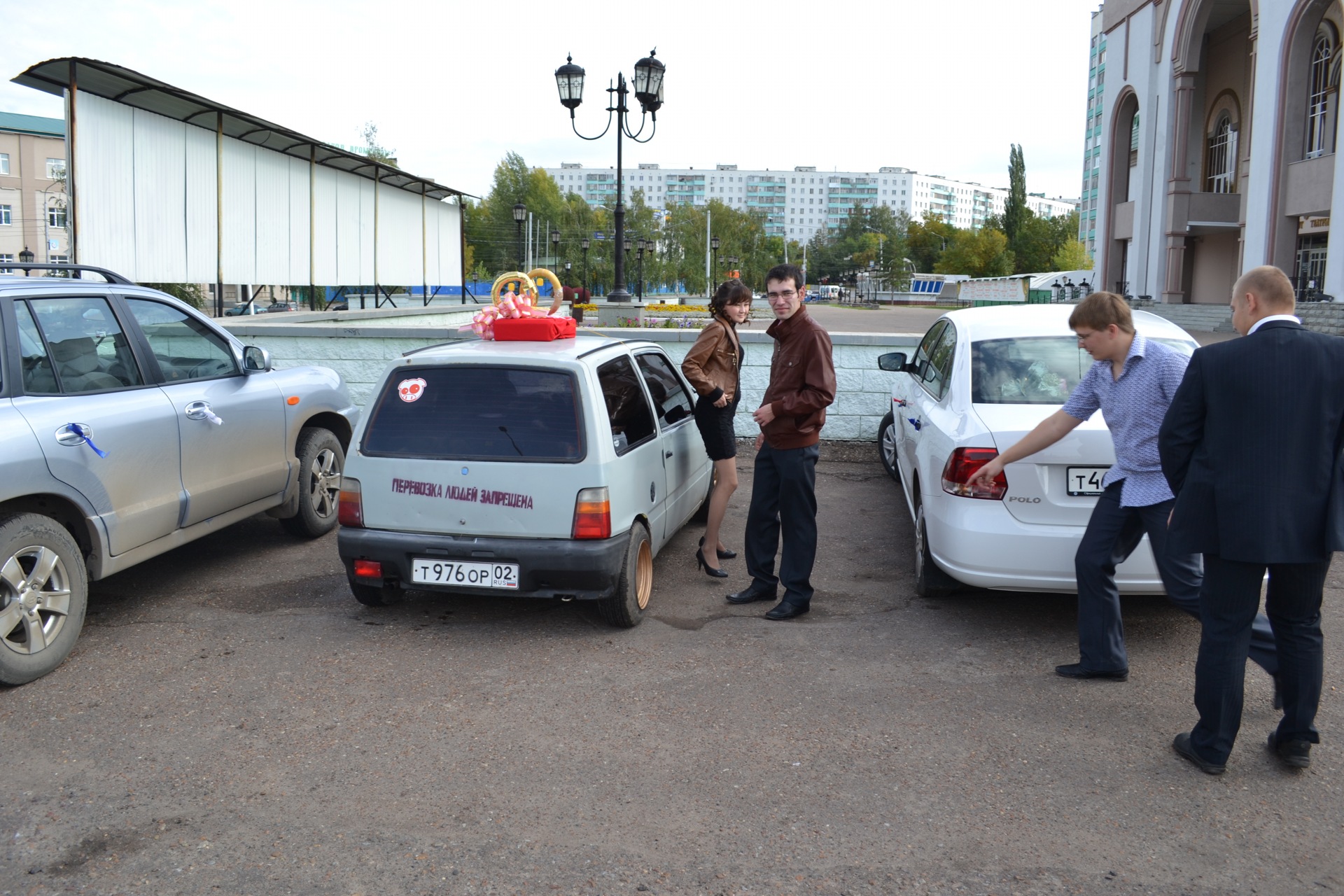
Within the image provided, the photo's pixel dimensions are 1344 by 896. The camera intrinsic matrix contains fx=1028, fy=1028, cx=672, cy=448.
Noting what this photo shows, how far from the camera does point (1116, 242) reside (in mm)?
51156

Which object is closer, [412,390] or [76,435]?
[76,435]

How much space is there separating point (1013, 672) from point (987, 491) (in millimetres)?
858

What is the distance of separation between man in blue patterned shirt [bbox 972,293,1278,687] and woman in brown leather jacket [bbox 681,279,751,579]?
6.32ft

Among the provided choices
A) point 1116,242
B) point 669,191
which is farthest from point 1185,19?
point 669,191

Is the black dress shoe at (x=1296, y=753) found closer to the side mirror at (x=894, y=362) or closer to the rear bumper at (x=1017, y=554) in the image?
the rear bumper at (x=1017, y=554)

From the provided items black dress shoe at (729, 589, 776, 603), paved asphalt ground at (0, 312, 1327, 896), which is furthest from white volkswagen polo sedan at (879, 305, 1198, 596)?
black dress shoe at (729, 589, 776, 603)

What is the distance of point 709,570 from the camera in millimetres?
6223

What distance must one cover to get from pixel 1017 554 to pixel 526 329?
9.17 ft

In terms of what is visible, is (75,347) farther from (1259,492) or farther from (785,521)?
(1259,492)

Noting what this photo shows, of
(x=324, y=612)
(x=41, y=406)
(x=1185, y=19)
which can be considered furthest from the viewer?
(x=1185, y=19)

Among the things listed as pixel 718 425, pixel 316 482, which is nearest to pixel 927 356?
pixel 718 425

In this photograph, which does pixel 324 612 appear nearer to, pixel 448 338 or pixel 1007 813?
pixel 1007 813

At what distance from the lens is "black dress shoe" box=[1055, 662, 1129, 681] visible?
4.48 meters

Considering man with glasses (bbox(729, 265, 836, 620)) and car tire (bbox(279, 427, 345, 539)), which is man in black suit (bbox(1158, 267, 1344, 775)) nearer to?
man with glasses (bbox(729, 265, 836, 620))
